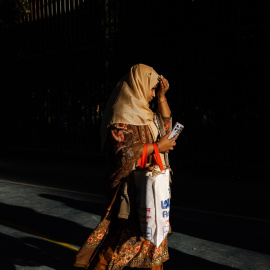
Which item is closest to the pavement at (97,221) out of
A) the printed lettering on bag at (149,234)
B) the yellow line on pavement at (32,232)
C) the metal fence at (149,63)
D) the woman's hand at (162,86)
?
the yellow line on pavement at (32,232)

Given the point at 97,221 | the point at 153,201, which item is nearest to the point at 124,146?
the point at 153,201

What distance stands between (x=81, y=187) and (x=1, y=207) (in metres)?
1.96

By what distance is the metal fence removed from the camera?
27.5ft

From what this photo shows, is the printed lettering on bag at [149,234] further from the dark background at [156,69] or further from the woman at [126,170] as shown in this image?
the dark background at [156,69]

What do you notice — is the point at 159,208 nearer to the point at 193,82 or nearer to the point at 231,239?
the point at 231,239

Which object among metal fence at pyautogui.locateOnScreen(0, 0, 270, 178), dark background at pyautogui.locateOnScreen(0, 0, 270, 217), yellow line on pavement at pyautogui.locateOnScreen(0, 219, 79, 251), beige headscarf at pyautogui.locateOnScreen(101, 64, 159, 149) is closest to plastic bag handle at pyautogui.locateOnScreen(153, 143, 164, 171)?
beige headscarf at pyautogui.locateOnScreen(101, 64, 159, 149)

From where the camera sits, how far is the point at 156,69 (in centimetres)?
930

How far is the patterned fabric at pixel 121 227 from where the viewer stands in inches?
128

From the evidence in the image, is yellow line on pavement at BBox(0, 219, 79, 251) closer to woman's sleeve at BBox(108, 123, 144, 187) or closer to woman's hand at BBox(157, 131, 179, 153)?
woman's sleeve at BBox(108, 123, 144, 187)

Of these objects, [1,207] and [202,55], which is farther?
[202,55]

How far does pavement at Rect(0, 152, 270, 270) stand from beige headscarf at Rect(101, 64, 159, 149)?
1586 millimetres

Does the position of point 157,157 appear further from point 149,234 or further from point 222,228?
point 222,228

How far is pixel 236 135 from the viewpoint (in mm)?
8477

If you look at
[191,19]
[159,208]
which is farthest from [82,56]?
[159,208]
